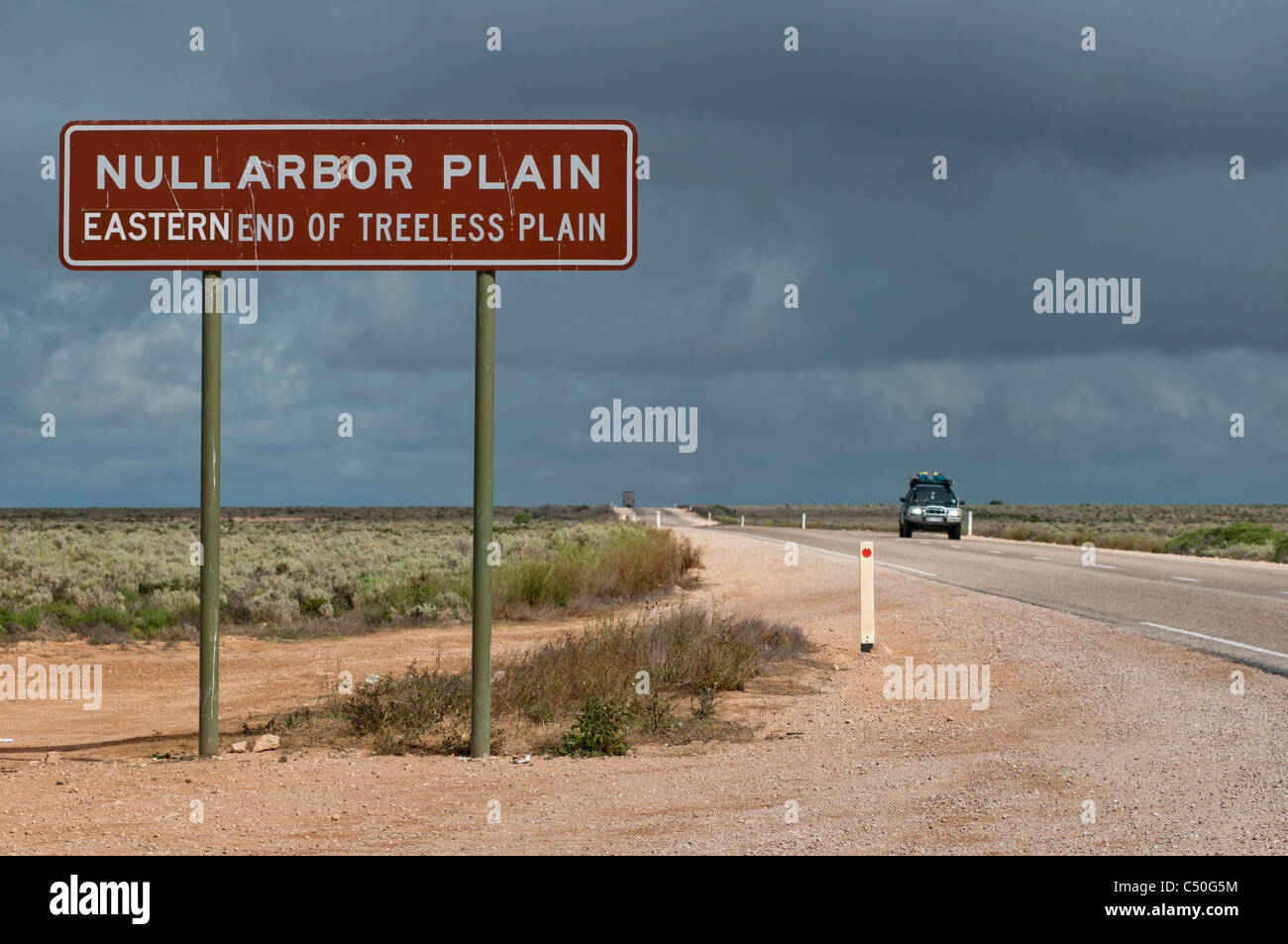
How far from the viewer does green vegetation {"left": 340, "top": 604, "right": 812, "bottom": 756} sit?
8.69 metres

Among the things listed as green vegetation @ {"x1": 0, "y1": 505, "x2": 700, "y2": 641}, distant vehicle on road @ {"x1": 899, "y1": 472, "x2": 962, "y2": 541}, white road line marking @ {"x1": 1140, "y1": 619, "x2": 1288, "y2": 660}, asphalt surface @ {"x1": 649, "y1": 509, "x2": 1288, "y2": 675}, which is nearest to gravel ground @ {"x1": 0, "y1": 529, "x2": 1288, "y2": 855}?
white road line marking @ {"x1": 1140, "y1": 619, "x2": 1288, "y2": 660}

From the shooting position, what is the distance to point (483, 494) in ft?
26.0

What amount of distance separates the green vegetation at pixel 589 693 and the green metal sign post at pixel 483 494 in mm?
611

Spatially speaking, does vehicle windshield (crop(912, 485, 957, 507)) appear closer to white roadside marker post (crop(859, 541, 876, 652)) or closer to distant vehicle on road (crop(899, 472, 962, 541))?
distant vehicle on road (crop(899, 472, 962, 541))

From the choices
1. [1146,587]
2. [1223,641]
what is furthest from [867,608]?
[1146,587]

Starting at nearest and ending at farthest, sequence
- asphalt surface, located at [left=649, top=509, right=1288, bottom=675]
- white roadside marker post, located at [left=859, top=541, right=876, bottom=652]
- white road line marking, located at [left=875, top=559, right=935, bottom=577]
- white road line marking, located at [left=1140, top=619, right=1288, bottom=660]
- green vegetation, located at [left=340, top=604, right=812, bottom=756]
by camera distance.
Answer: green vegetation, located at [left=340, top=604, right=812, bottom=756]
white road line marking, located at [left=1140, top=619, right=1288, bottom=660]
white roadside marker post, located at [left=859, top=541, right=876, bottom=652]
asphalt surface, located at [left=649, top=509, right=1288, bottom=675]
white road line marking, located at [left=875, top=559, right=935, bottom=577]

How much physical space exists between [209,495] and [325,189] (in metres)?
2.41

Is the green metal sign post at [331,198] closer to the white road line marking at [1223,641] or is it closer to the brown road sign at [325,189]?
the brown road sign at [325,189]

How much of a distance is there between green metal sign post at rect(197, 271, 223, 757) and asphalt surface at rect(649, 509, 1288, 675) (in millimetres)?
10061

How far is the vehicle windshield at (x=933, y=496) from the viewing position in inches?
1725

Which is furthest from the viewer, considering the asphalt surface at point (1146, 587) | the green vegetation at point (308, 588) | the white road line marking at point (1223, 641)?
the green vegetation at point (308, 588)

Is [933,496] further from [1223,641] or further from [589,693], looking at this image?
[589,693]

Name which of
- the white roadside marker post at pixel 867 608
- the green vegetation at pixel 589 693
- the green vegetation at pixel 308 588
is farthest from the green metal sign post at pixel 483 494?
the green vegetation at pixel 308 588
